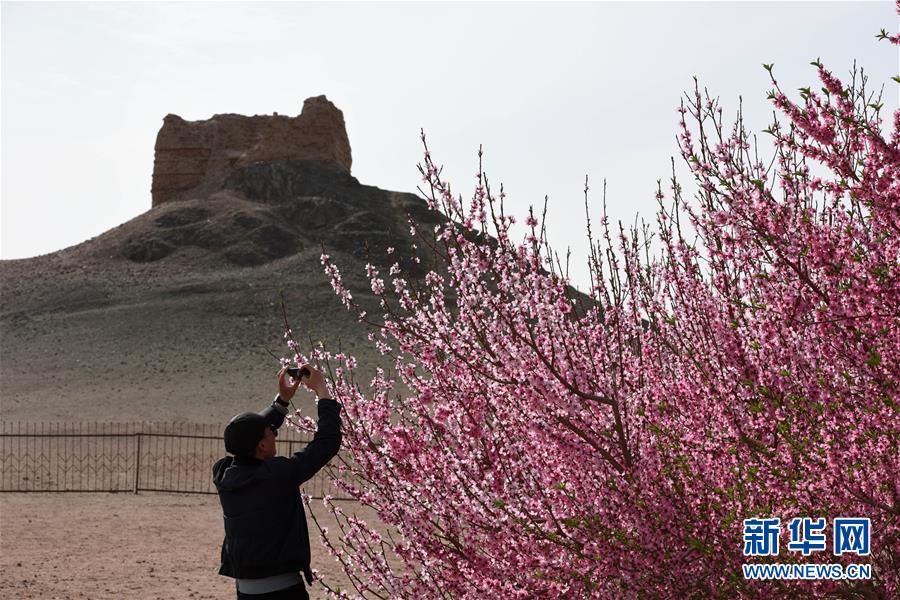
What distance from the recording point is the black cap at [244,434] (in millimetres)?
4465

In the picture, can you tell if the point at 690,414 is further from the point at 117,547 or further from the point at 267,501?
the point at 117,547

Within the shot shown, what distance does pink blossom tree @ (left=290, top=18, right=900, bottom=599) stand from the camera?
165 inches

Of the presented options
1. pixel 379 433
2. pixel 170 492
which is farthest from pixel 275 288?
pixel 379 433

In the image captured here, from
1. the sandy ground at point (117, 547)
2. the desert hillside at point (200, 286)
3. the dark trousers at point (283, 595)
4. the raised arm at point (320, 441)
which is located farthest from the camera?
the desert hillside at point (200, 286)

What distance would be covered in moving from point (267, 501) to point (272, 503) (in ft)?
0.08

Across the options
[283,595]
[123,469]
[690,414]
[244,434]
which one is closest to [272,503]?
[244,434]

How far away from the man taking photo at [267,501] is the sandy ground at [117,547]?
653 centimetres

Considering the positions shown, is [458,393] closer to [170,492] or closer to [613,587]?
[613,587]

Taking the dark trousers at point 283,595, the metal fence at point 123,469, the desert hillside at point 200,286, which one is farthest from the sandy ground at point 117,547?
the desert hillside at point 200,286

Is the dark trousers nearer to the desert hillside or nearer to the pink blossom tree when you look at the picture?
the pink blossom tree

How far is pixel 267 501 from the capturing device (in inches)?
175
